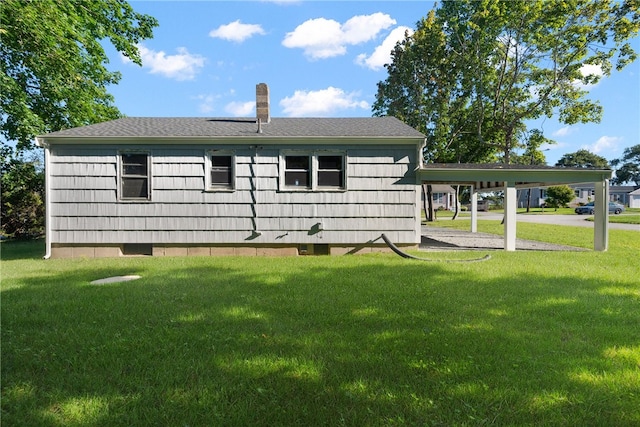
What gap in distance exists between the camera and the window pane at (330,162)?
930 cm

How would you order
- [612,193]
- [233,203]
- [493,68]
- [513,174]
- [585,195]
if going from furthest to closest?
[612,193] → [585,195] → [493,68] → [513,174] → [233,203]

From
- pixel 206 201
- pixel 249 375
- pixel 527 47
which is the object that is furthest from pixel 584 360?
pixel 527 47

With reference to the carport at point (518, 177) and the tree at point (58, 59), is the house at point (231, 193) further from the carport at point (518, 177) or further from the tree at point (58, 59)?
the tree at point (58, 59)

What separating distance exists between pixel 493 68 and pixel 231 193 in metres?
20.5

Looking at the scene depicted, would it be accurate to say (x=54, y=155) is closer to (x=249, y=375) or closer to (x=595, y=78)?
(x=249, y=375)

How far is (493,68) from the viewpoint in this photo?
21.7m

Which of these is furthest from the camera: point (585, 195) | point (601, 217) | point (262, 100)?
point (585, 195)

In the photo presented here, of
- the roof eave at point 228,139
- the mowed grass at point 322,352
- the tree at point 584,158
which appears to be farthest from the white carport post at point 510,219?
the tree at point 584,158

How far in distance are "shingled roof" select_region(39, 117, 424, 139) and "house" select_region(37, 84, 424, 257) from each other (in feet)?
0.29

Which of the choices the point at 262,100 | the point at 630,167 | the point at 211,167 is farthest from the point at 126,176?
the point at 630,167

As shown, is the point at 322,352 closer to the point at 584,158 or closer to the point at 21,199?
the point at 21,199

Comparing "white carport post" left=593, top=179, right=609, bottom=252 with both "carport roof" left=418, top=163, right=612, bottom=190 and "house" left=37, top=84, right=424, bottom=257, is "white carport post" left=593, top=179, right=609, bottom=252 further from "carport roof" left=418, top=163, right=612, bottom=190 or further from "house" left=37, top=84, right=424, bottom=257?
"house" left=37, top=84, right=424, bottom=257

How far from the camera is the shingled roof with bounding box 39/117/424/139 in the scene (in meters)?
9.02

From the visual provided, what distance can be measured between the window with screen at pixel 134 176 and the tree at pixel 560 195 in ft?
155
